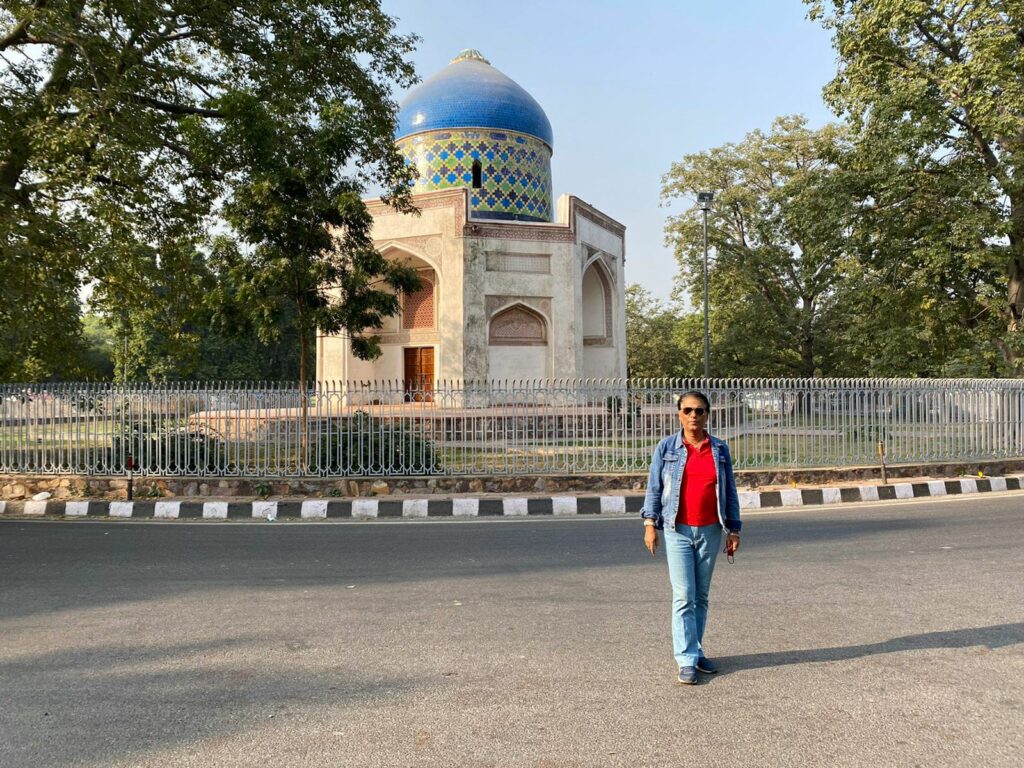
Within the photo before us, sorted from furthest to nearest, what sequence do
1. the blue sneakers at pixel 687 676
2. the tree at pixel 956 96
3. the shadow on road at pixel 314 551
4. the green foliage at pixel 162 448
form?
the tree at pixel 956 96 < the green foliage at pixel 162 448 < the shadow on road at pixel 314 551 < the blue sneakers at pixel 687 676

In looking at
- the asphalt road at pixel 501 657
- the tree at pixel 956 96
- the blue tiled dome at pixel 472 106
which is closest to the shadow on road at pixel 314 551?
the asphalt road at pixel 501 657

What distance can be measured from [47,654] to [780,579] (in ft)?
14.6

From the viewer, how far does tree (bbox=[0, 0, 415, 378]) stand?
9.05 meters

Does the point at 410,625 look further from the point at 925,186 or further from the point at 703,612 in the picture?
the point at 925,186

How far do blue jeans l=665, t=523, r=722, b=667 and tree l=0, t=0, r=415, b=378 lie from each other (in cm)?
820

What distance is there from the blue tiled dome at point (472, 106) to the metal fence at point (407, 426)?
600 inches

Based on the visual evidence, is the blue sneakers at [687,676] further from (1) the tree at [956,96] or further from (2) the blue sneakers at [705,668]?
(1) the tree at [956,96]

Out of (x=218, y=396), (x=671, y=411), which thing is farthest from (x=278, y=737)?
(x=671, y=411)

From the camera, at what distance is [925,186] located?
16.9 metres

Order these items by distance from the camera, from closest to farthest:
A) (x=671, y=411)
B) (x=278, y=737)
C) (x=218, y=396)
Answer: (x=278, y=737) < (x=218, y=396) < (x=671, y=411)

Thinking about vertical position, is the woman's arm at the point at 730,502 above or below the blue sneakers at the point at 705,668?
above

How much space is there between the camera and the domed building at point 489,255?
20.1 m

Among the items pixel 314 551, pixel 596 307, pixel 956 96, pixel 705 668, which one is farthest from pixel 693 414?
pixel 596 307

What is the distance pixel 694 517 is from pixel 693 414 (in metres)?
0.49
